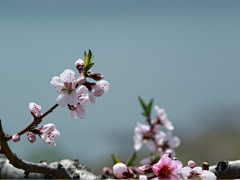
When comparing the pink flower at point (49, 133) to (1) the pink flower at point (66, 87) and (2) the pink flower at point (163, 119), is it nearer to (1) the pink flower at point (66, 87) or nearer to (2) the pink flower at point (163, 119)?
(1) the pink flower at point (66, 87)

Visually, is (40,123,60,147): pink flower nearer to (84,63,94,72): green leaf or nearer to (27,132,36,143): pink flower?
(27,132,36,143): pink flower

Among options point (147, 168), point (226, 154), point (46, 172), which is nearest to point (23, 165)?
point (46, 172)

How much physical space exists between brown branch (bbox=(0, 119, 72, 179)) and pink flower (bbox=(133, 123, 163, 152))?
3.57ft

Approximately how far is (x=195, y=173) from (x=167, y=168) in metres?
0.10

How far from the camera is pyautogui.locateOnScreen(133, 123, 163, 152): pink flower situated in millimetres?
2100

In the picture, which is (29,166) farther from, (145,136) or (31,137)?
(145,136)

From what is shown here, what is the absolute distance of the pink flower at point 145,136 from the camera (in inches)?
82.7

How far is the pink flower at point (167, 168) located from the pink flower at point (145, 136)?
3.82 feet

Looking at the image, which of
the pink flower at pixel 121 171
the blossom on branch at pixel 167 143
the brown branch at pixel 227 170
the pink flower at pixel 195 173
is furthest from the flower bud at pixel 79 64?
the blossom on branch at pixel 167 143

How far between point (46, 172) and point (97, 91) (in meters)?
0.41

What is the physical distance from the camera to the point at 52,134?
993 millimetres

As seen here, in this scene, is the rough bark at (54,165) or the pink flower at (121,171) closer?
the pink flower at (121,171)

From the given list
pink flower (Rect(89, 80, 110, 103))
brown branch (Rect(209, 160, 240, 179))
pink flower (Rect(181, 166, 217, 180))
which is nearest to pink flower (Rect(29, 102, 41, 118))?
pink flower (Rect(89, 80, 110, 103))

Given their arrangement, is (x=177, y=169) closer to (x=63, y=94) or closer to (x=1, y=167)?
(x=63, y=94)
